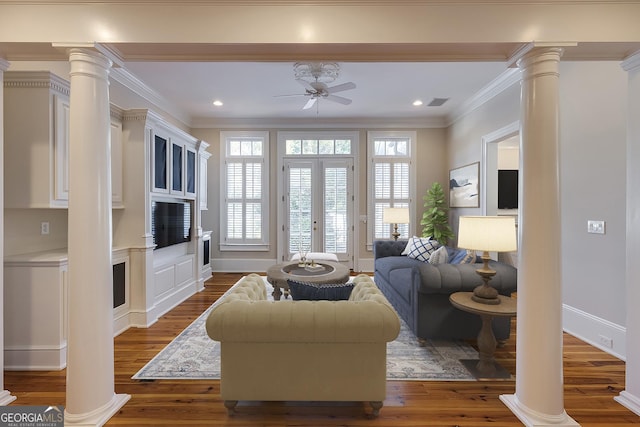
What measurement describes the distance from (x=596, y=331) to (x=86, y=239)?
4.55 metres

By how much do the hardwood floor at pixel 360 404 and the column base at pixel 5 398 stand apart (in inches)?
1.6

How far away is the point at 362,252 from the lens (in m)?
6.65

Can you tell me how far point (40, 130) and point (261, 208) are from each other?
408 cm

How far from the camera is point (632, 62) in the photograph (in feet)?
7.17

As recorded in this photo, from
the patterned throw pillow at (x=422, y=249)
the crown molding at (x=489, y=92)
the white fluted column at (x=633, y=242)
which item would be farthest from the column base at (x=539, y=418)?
the crown molding at (x=489, y=92)

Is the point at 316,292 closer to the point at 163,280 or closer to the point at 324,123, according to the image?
the point at 163,280

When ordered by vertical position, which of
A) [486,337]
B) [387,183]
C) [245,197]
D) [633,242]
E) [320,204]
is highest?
[387,183]

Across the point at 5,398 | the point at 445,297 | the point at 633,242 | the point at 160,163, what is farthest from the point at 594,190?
the point at 5,398

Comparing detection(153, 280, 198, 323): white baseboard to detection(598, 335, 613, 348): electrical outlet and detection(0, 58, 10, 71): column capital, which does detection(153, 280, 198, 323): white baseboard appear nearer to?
detection(0, 58, 10, 71): column capital

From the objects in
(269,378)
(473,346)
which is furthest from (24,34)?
(473,346)

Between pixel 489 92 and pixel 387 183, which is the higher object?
pixel 489 92

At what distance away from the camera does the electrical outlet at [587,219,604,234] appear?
3.14 m

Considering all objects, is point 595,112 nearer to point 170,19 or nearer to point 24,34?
point 170,19

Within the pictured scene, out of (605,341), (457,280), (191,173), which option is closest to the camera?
(457,280)
